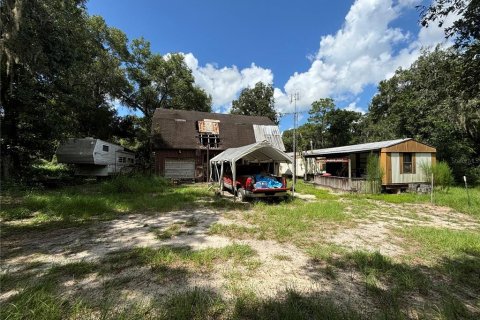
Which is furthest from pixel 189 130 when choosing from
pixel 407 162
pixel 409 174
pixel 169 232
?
pixel 409 174

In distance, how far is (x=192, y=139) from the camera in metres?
21.8

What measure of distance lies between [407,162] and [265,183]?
1025cm

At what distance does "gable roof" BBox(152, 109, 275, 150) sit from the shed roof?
819cm

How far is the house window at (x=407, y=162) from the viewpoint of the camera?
15.2m

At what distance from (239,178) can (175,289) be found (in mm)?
8517

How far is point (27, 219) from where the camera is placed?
7.67 metres

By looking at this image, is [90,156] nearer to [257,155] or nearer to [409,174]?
[257,155]

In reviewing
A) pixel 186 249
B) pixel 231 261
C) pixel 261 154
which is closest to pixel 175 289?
pixel 231 261

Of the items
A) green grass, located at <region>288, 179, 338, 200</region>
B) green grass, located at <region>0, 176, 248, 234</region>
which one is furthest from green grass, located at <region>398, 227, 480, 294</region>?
green grass, located at <region>288, 179, 338, 200</region>

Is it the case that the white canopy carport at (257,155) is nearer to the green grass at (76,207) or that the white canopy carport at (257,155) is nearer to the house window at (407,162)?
the green grass at (76,207)

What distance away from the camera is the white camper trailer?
685 inches

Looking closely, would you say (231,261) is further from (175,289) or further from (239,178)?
(239,178)

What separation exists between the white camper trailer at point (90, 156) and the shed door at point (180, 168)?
13.7 feet

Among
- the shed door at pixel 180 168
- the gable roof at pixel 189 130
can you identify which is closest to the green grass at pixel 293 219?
the shed door at pixel 180 168
